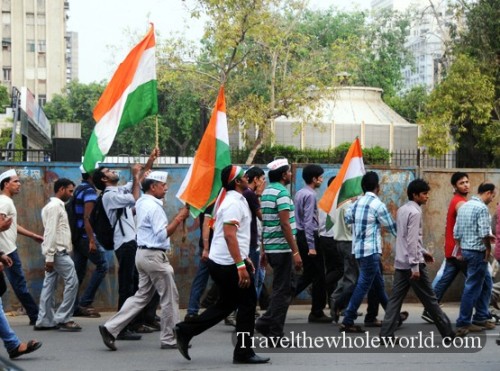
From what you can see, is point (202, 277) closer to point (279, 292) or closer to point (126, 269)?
point (126, 269)

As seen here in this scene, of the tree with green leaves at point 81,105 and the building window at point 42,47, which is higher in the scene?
the building window at point 42,47

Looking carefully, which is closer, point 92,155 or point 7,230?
point 7,230

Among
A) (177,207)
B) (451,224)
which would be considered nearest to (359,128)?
(177,207)

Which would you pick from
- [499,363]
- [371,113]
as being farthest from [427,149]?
[499,363]

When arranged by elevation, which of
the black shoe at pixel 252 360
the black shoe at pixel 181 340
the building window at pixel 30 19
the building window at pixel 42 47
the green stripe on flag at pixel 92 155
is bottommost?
the black shoe at pixel 252 360

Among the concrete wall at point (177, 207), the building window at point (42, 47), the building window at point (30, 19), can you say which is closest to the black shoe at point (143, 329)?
the concrete wall at point (177, 207)

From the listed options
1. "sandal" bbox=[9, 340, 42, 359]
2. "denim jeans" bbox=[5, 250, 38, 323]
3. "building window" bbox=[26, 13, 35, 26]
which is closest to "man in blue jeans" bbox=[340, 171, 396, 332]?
"sandal" bbox=[9, 340, 42, 359]

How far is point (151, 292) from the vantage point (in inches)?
384

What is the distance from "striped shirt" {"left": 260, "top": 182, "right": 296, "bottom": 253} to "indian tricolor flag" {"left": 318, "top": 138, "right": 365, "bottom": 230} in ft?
7.38

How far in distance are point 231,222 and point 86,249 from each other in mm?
4001

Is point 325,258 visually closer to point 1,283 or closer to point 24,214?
point 24,214

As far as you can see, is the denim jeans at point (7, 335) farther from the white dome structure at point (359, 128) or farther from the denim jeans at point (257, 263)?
the white dome structure at point (359, 128)

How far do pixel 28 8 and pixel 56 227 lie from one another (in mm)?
94272

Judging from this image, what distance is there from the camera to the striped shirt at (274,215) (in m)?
9.82
